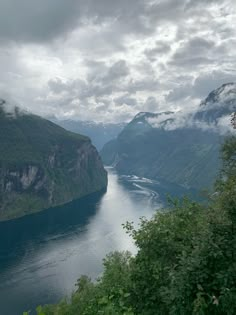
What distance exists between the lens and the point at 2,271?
17425 centimetres

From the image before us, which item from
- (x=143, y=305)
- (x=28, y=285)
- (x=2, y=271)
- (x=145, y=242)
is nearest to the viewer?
(x=143, y=305)

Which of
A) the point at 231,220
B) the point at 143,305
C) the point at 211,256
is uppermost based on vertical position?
the point at 231,220

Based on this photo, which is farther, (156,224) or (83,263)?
(83,263)

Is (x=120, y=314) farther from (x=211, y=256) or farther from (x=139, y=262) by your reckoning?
(x=211, y=256)

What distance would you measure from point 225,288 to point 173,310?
2.86 m

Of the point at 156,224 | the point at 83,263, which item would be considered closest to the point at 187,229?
the point at 156,224

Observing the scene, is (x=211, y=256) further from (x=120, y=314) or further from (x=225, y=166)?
(x=225, y=166)

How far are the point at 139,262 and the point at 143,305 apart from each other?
10.2ft

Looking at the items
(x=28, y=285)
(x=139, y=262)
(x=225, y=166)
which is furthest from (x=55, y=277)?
(x=139, y=262)

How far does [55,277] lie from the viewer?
163m

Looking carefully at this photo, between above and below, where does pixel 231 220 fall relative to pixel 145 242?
above

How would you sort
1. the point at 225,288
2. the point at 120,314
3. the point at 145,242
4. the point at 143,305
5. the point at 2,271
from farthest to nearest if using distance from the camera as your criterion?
the point at 2,271 < the point at 145,242 < the point at 143,305 < the point at 120,314 < the point at 225,288

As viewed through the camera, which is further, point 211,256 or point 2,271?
point 2,271

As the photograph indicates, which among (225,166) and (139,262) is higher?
(225,166)
